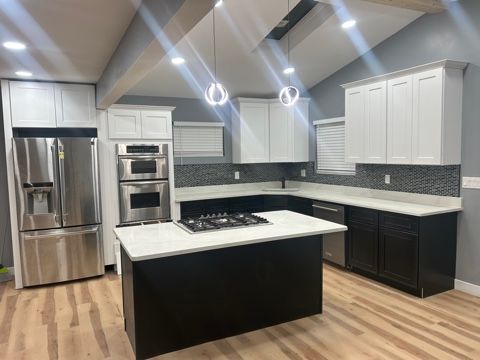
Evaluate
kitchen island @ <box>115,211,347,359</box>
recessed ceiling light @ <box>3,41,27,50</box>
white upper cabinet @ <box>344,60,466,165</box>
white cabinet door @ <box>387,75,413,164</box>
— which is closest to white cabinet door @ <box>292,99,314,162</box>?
white upper cabinet @ <box>344,60,466,165</box>

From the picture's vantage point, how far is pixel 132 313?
2580mm

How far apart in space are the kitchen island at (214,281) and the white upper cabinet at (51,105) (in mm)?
2058

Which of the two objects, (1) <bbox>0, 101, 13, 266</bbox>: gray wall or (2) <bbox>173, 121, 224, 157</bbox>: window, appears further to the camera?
(2) <bbox>173, 121, 224, 157</bbox>: window

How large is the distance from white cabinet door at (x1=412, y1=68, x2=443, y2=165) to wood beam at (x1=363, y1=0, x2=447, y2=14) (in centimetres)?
65

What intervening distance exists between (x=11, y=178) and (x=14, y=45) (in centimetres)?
170

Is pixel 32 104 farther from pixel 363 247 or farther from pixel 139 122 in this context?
pixel 363 247

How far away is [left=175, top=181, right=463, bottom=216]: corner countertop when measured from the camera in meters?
3.65

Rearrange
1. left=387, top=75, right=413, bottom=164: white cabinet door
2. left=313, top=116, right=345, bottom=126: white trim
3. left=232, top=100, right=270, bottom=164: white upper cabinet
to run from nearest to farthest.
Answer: left=387, top=75, right=413, bottom=164: white cabinet door → left=313, top=116, right=345, bottom=126: white trim → left=232, top=100, right=270, bottom=164: white upper cabinet

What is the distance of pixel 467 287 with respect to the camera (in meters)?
3.61

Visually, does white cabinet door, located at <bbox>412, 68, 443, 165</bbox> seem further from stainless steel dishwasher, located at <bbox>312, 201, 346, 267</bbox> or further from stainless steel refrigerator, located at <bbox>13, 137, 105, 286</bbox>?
stainless steel refrigerator, located at <bbox>13, 137, 105, 286</bbox>

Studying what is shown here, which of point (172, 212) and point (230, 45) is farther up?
point (230, 45)

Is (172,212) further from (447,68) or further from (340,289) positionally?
(447,68)

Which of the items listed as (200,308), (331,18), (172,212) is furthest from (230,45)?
A: (200,308)

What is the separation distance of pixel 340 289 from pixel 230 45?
9.89 ft
